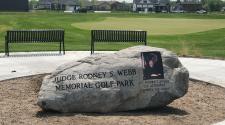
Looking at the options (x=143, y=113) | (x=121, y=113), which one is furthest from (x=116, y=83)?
(x=143, y=113)

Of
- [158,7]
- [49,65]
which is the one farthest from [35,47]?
[158,7]

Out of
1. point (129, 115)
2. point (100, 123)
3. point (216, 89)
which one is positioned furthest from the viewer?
point (216, 89)

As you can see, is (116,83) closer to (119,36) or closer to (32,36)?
(32,36)

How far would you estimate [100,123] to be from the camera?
814 centimetres

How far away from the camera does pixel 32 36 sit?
19.0 m

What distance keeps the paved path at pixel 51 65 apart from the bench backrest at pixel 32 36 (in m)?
0.59

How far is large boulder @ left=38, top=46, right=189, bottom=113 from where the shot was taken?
28.5ft

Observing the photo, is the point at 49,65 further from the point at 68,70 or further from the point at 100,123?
the point at 100,123

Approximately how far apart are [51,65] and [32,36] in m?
3.89

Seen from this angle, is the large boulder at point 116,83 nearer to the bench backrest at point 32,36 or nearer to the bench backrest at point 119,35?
the bench backrest at point 32,36

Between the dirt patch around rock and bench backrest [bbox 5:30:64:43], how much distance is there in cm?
772

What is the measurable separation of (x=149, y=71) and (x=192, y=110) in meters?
1.09

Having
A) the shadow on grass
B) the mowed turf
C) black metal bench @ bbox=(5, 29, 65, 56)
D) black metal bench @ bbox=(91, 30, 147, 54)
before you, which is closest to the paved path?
black metal bench @ bbox=(5, 29, 65, 56)

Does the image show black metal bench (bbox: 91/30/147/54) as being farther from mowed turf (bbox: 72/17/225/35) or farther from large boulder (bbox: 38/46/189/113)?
mowed turf (bbox: 72/17/225/35)
